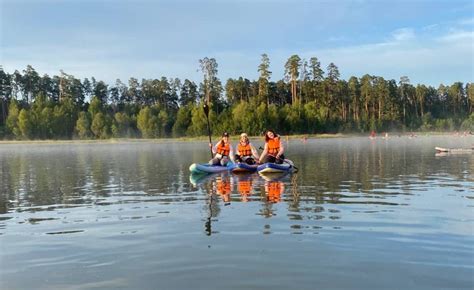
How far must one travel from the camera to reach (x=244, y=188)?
1838cm

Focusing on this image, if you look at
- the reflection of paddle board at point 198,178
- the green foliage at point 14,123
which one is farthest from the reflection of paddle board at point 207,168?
the green foliage at point 14,123

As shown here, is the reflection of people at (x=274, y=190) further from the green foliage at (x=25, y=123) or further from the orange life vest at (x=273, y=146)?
the green foliage at (x=25, y=123)

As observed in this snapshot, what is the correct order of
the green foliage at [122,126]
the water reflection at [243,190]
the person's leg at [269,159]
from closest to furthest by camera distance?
the water reflection at [243,190] → the person's leg at [269,159] → the green foliage at [122,126]

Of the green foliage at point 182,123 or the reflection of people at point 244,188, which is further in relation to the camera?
the green foliage at point 182,123

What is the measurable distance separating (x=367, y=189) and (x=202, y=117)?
78621 millimetres

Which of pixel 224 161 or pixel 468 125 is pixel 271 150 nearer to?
pixel 224 161

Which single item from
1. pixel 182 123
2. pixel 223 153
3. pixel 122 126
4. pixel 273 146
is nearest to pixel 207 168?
pixel 223 153

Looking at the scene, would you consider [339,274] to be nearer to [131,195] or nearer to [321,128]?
[131,195]

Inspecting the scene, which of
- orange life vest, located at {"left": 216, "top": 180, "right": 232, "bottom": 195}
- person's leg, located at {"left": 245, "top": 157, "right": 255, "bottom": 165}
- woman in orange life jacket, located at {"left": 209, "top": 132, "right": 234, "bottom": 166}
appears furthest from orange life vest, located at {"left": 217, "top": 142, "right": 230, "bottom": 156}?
orange life vest, located at {"left": 216, "top": 180, "right": 232, "bottom": 195}

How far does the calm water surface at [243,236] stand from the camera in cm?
747

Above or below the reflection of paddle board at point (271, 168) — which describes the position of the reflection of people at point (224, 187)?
below

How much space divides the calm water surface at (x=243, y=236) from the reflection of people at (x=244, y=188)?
0.23 ft

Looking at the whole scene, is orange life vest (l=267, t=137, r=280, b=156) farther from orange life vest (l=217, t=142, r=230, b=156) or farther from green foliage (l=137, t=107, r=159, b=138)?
green foliage (l=137, t=107, r=159, b=138)

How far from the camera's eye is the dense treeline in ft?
323
